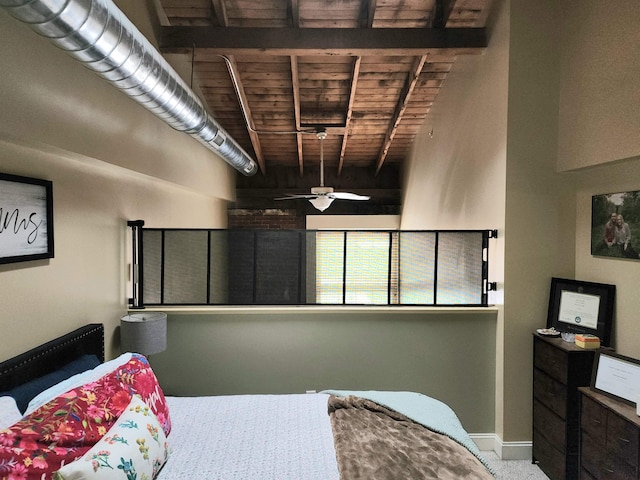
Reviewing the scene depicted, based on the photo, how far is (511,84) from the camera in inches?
138

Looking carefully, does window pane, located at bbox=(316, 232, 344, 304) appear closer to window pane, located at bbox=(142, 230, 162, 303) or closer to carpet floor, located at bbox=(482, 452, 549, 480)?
window pane, located at bbox=(142, 230, 162, 303)

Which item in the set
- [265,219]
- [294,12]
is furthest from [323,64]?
[265,219]

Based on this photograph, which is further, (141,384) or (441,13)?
(441,13)

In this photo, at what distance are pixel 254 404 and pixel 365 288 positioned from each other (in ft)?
5.07

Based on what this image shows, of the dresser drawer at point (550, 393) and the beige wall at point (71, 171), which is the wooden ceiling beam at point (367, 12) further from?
the dresser drawer at point (550, 393)

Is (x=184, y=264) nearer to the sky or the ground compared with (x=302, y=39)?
nearer to the ground

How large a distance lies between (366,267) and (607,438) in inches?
77.9

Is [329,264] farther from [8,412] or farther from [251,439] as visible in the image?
[8,412]

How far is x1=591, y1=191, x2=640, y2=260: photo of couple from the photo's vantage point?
2883 mm

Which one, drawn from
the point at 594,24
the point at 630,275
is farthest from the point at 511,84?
the point at 630,275

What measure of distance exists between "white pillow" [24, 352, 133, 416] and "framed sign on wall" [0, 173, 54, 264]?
2.15 ft

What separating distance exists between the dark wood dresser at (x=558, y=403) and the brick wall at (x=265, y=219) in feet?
17.9

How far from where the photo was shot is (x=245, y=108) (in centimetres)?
559

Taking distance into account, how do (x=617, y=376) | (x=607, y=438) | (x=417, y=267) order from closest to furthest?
(x=607, y=438), (x=617, y=376), (x=417, y=267)
